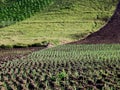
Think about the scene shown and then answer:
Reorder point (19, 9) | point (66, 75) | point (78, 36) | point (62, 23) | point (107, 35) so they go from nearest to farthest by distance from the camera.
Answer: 1. point (66, 75)
2. point (107, 35)
3. point (78, 36)
4. point (62, 23)
5. point (19, 9)

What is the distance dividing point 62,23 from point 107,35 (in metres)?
7.73

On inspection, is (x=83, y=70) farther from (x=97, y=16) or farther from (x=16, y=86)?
(x=97, y=16)

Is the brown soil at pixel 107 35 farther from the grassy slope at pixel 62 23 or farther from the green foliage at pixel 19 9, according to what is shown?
the green foliage at pixel 19 9

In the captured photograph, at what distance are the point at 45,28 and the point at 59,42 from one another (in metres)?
6.25

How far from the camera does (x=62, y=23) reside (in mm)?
42656

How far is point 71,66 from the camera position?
61.2 ft

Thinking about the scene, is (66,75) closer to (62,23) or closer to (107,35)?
(107,35)

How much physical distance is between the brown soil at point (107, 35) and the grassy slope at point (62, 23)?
1.28 m

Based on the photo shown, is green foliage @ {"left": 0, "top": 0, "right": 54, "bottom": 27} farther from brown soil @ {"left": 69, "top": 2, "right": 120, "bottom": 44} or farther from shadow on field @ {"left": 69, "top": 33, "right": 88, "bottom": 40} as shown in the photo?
brown soil @ {"left": 69, "top": 2, "right": 120, "bottom": 44}

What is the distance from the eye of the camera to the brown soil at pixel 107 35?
3453cm

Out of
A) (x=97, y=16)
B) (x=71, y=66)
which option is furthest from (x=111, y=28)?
(x=71, y=66)

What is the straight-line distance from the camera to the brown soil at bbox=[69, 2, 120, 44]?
34531 mm

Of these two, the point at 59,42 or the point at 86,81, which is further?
the point at 59,42

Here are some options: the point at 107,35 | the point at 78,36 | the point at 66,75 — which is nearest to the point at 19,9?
the point at 78,36
